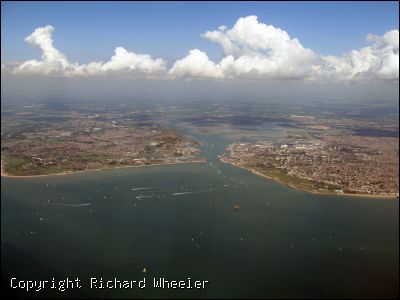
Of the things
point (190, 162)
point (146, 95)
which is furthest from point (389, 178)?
point (146, 95)

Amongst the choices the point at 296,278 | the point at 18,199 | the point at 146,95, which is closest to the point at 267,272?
the point at 296,278

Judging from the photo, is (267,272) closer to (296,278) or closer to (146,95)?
(296,278)

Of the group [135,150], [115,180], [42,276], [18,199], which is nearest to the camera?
[42,276]

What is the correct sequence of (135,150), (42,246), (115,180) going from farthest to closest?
(135,150), (115,180), (42,246)

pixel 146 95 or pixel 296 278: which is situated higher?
pixel 146 95

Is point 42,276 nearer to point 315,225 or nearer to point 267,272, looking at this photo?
point 267,272

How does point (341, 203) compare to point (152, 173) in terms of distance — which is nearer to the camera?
point (341, 203)
